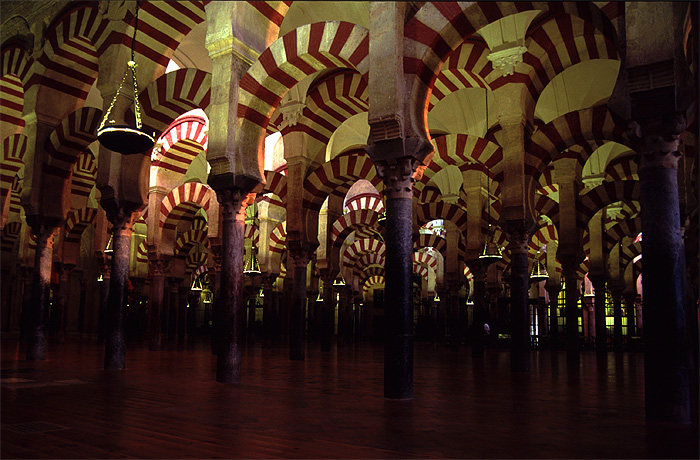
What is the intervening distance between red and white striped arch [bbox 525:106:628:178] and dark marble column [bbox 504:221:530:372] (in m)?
1.02

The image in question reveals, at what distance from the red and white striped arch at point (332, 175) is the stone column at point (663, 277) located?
5995 millimetres

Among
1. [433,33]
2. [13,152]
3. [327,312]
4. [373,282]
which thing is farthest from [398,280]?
[373,282]

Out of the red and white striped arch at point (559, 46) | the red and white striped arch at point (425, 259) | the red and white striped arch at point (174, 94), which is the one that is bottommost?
the red and white striped arch at point (425, 259)

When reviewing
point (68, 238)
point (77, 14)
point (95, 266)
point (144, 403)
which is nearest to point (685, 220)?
point (144, 403)

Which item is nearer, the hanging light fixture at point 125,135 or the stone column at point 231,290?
the hanging light fixture at point 125,135

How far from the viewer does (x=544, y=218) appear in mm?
16641

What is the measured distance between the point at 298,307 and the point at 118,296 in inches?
121

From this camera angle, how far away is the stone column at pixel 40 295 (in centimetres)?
782

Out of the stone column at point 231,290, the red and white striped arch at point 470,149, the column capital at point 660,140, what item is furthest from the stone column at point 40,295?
the column capital at point 660,140

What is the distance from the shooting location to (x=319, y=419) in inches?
140

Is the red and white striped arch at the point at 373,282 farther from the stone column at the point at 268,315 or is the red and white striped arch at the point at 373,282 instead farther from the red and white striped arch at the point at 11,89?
the red and white striped arch at the point at 11,89

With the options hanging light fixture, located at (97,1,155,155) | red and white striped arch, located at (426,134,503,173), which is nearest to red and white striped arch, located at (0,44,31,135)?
hanging light fixture, located at (97,1,155,155)

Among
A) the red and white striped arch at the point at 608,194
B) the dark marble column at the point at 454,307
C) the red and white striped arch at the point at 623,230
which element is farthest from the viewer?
the dark marble column at the point at 454,307

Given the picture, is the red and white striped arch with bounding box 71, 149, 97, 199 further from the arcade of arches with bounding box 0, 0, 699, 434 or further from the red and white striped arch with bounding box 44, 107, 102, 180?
the red and white striped arch with bounding box 44, 107, 102, 180
